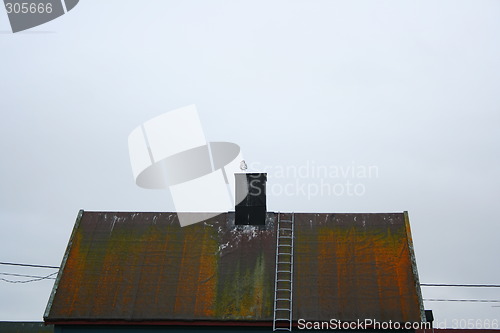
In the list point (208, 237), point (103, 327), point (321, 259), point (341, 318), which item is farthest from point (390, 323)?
point (103, 327)

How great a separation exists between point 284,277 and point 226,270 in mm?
1915

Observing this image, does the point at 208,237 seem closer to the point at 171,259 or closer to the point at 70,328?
the point at 171,259

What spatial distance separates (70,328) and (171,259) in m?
3.85

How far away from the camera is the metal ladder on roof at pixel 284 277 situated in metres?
19.9

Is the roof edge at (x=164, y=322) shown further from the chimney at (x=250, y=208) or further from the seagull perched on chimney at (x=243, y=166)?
the seagull perched on chimney at (x=243, y=166)

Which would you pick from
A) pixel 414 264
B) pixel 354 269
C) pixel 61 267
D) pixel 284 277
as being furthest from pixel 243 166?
pixel 61 267

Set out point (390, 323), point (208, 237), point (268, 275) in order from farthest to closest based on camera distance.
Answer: point (208, 237), point (268, 275), point (390, 323)

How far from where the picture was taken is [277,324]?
19.9 metres

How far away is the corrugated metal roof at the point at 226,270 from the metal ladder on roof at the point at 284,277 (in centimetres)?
21

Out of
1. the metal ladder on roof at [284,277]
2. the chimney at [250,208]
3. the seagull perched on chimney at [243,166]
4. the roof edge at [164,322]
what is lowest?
the roof edge at [164,322]

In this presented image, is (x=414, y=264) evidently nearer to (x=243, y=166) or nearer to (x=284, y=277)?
(x=284, y=277)

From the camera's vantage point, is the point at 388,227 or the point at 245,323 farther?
the point at 388,227

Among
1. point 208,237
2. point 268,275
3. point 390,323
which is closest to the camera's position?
point 390,323

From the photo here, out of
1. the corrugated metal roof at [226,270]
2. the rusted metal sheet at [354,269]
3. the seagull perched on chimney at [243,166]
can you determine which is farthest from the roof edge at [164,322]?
the seagull perched on chimney at [243,166]
